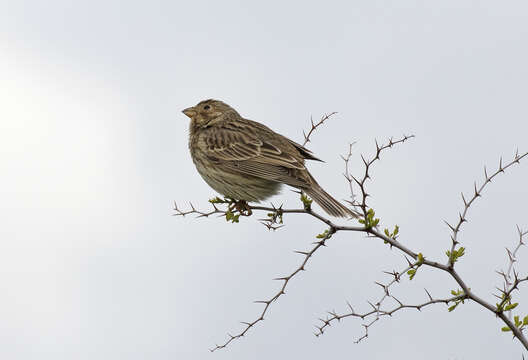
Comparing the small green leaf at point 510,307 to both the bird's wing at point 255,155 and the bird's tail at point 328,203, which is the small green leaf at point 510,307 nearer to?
the bird's tail at point 328,203

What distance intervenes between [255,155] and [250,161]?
13 cm

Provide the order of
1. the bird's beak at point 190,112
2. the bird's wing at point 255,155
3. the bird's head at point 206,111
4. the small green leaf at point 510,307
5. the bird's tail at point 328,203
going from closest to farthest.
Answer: the small green leaf at point 510,307
the bird's tail at point 328,203
the bird's wing at point 255,155
the bird's head at point 206,111
the bird's beak at point 190,112

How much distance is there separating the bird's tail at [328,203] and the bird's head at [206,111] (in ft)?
9.60

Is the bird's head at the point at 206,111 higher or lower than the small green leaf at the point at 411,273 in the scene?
higher

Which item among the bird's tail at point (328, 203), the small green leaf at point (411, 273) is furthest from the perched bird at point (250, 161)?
the small green leaf at point (411, 273)

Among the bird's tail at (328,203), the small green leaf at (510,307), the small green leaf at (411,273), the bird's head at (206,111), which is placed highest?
the bird's head at (206,111)

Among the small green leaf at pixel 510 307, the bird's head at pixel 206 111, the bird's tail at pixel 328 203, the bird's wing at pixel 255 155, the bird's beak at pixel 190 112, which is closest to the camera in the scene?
the small green leaf at pixel 510 307

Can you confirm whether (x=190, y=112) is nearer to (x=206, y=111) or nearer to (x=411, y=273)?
(x=206, y=111)

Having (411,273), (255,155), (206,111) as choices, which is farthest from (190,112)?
(411,273)

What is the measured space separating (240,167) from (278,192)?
0.62 meters

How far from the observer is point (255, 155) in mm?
9836

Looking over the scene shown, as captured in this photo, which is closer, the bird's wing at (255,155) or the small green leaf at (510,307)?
the small green leaf at (510,307)

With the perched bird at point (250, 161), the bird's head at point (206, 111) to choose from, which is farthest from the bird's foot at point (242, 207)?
the bird's head at point (206, 111)

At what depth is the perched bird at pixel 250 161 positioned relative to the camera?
30.1 feet
